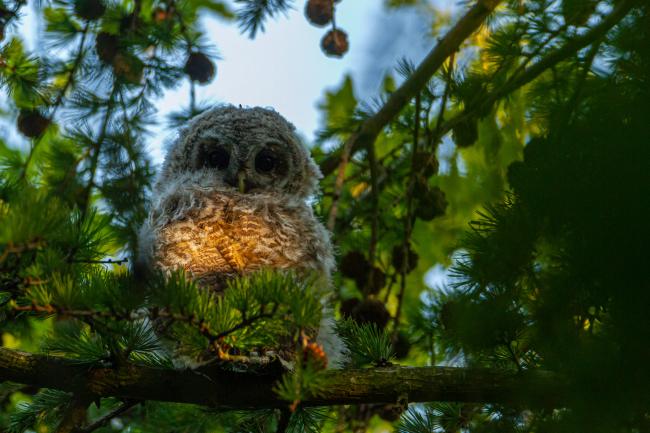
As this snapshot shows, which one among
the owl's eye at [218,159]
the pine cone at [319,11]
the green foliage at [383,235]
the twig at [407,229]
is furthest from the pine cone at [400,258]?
the pine cone at [319,11]

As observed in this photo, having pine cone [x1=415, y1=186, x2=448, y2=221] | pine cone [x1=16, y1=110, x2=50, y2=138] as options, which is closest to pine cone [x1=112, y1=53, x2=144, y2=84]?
pine cone [x1=16, y1=110, x2=50, y2=138]

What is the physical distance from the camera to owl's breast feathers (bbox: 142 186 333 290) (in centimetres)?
220

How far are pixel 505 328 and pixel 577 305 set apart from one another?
0.16 metres

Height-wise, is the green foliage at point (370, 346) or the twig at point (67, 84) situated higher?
the twig at point (67, 84)

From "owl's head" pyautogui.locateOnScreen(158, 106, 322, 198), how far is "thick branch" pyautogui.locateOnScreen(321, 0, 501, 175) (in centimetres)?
24

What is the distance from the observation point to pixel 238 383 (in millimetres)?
1844

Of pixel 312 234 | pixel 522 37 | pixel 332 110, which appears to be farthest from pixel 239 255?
pixel 332 110

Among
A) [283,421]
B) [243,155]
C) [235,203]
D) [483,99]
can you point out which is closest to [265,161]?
[243,155]

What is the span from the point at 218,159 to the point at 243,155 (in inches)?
4.5

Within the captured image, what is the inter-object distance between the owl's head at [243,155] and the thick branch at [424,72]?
24 cm

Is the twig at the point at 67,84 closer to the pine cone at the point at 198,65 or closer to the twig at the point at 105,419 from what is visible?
the pine cone at the point at 198,65

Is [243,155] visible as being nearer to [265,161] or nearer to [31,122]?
[265,161]

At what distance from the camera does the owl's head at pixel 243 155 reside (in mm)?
2637

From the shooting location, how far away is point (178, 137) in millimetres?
2912
